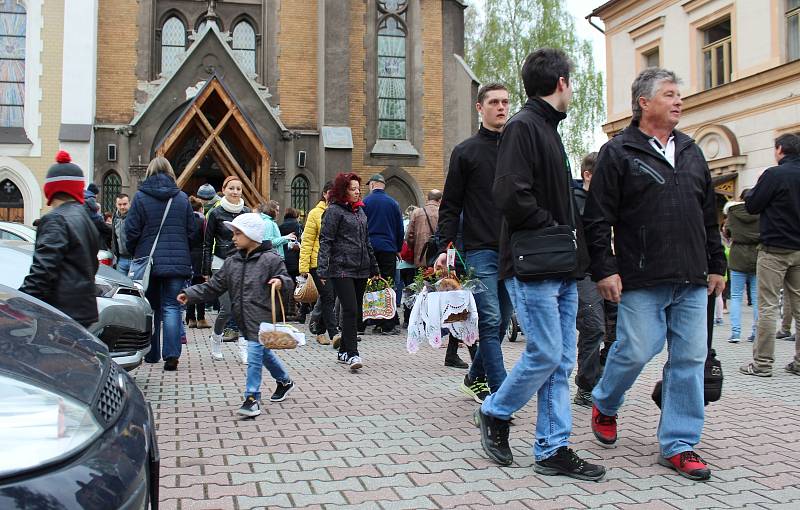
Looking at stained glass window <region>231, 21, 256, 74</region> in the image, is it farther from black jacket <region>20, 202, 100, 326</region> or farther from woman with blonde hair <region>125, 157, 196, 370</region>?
black jacket <region>20, 202, 100, 326</region>

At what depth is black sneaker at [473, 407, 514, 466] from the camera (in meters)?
4.39

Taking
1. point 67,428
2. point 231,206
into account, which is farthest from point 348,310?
point 67,428

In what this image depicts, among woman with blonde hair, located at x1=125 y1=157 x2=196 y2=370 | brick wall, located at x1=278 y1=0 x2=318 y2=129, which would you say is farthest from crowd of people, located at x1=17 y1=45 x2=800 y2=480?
brick wall, located at x1=278 y1=0 x2=318 y2=129

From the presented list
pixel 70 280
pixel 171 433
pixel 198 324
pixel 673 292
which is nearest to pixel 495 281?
pixel 673 292

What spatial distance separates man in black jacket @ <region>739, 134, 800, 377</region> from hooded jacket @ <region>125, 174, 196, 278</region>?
19.2 ft

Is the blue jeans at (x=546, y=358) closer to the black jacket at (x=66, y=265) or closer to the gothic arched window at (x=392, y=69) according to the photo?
the black jacket at (x=66, y=265)

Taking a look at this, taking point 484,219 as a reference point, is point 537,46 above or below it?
above

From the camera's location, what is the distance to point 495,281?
5.66 metres

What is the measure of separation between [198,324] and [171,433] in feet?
24.5

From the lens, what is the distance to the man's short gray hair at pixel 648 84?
14.8 ft

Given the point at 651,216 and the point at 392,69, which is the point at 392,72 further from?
the point at 651,216

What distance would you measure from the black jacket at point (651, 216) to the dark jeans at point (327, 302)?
5.17 m

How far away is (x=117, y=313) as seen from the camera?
6.60m

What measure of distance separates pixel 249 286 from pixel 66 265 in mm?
1460
